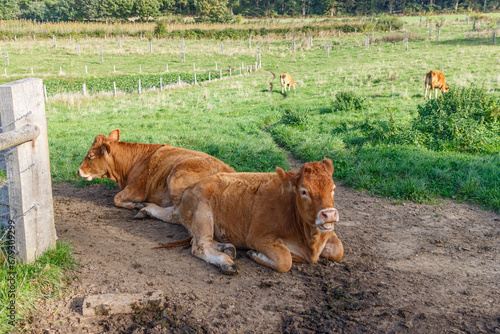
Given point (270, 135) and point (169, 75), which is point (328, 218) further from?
point (169, 75)

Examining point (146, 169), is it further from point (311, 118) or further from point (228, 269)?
point (311, 118)

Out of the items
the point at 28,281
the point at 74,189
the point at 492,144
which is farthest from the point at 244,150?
the point at 28,281

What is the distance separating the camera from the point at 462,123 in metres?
10.5

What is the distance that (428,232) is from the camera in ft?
20.4

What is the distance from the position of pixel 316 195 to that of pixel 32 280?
291 cm

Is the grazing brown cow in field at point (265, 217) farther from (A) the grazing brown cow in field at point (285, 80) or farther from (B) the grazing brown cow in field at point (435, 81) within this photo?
(A) the grazing brown cow in field at point (285, 80)

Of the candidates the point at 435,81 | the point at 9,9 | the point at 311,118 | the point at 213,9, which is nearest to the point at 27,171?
the point at 311,118

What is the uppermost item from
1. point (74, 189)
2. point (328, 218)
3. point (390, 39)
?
point (390, 39)

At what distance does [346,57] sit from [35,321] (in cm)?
3995

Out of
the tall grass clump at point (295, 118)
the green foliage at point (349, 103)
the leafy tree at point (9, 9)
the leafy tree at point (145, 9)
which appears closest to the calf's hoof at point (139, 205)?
the tall grass clump at point (295, 118)

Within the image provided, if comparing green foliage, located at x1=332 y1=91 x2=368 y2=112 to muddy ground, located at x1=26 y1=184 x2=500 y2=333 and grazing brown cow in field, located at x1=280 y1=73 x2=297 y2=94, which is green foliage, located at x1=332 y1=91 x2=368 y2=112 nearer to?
grazing brown cow in field, located at x1=280 y1=73 x2=297 y2=94

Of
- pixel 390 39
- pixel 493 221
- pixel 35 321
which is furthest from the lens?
pixel 390 39

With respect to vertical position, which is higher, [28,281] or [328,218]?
[328,218]

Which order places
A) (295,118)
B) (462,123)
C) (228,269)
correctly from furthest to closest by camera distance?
(295,118)
(462,123)
(228,269)
